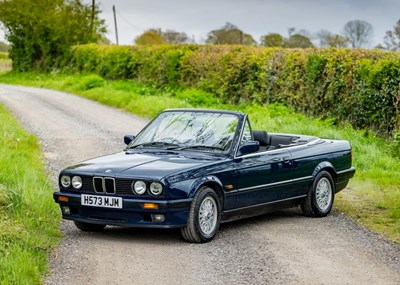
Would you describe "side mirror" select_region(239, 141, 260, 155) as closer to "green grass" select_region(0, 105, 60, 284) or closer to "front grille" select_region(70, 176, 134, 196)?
"front grille" select_region(70, 176, 134, 196)

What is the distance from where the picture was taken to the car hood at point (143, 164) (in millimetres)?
9078

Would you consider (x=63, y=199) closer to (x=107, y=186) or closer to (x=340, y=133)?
(x=107, y=186)

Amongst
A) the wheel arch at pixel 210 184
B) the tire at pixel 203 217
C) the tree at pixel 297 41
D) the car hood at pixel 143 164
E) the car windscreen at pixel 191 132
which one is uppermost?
the tree at pixel 297 41

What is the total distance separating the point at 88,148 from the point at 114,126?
4612 mm

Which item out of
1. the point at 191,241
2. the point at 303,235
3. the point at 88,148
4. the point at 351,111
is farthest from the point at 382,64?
the point at 191,241

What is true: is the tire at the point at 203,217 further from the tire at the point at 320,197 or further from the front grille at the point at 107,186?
the tire at the point at 320,197

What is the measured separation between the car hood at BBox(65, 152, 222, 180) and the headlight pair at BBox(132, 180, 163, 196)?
0.24 feet

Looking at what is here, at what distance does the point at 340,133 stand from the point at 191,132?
28.8ft

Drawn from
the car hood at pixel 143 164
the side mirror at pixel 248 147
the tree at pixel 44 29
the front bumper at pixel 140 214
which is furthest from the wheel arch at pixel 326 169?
the tree at pixel 44 29

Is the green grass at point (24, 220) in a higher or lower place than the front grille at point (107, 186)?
lower

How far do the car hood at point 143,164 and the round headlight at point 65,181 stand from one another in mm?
90

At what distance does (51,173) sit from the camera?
14461mm

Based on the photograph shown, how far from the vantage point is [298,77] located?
22422 millimetres

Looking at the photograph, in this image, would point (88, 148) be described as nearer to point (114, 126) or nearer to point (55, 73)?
point (114, 126)
